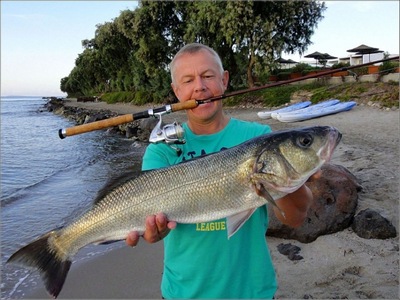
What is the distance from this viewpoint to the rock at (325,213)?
5777 mm

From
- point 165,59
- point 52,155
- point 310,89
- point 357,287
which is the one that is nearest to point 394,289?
point 357,287

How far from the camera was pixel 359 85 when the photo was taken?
23.6 metres

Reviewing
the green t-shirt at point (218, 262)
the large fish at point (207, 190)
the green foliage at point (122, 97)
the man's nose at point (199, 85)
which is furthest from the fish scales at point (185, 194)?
the green foliage at point (122, 97)

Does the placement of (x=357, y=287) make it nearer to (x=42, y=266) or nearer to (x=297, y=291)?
(x=297, y=291)

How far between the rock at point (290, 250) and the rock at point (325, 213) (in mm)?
232

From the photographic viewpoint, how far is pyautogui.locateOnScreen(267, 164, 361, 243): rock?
5777mm

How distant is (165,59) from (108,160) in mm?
23362

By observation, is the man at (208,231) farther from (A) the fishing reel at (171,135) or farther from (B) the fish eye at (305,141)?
(B) the fish eye at (305,141)

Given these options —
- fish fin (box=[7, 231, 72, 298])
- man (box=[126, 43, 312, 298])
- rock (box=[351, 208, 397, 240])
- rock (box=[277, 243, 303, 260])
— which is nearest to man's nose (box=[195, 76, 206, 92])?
man (box=[126, 43, 312, 298])

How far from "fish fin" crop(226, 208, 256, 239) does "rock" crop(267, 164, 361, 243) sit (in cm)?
343

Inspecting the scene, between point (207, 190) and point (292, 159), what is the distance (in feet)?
1.98

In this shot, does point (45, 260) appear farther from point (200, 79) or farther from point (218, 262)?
point (200, 79)

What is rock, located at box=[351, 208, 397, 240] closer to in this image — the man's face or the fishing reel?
the man's face

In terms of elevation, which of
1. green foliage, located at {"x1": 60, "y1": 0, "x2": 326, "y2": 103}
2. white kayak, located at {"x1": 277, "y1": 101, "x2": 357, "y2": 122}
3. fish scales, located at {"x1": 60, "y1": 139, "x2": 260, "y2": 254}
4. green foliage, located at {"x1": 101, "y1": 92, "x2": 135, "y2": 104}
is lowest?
green foliage, located at {"x1": 101, "y1": 92, "x2": 135, "y2": 104}
